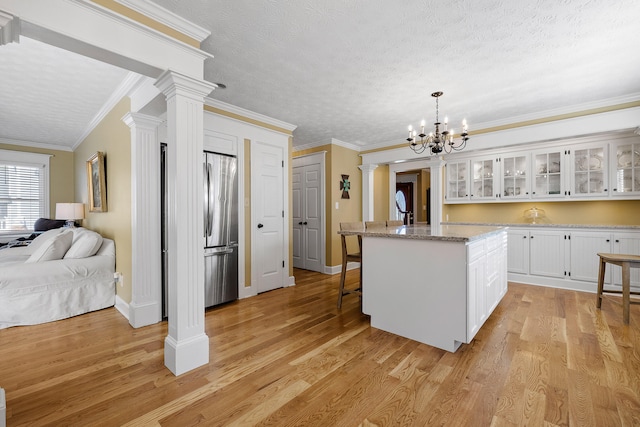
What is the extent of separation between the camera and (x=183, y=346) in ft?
6.48

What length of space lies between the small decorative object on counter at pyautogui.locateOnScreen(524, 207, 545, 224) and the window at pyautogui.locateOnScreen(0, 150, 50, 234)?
898 cm

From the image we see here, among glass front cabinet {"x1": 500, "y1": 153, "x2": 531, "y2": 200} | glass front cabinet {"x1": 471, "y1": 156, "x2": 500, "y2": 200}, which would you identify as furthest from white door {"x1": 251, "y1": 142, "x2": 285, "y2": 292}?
glass front cabinet {"x1": 500, "y1": 153, "x2": 531, "y2": 200}

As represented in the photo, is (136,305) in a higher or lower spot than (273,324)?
higher

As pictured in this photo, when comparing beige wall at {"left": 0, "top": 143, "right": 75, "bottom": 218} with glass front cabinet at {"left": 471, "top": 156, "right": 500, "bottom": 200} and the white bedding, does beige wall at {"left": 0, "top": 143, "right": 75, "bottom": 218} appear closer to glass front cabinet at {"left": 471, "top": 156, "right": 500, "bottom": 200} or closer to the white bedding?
the white bedding

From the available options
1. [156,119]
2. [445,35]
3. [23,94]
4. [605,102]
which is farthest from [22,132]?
[605,102]

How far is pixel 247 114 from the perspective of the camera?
3.84 metres

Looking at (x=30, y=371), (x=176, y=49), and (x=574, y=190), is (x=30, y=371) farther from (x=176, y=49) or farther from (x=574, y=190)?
(x=574, y=190)

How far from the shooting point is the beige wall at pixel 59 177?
5672mm

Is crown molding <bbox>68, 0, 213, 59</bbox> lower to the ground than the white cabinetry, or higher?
higher

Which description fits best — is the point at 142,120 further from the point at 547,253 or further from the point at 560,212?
the point at 560,212

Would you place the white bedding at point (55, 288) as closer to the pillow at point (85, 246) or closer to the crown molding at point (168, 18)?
the pillow at point (85, 246)

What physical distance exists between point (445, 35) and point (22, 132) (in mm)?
6603

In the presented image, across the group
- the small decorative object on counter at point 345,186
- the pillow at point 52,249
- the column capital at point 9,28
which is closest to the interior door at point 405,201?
the small decorative object on counter at point 345,186

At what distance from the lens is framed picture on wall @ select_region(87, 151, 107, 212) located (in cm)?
359
